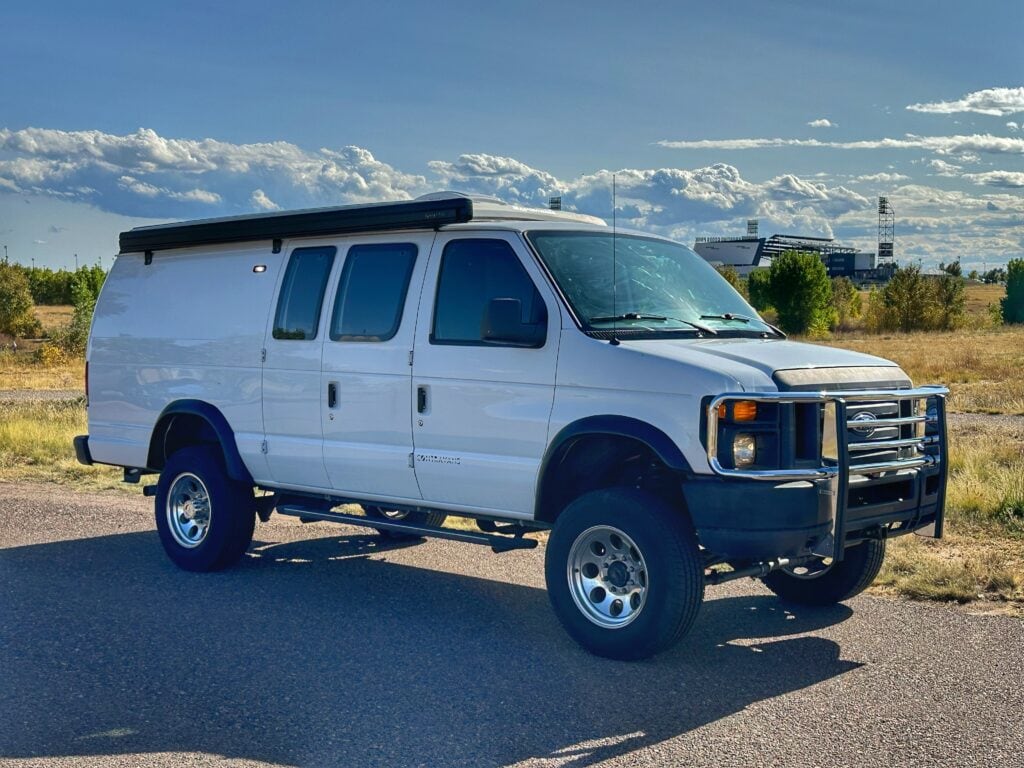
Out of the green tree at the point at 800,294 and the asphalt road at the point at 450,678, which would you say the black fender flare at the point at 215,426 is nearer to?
the asphalt road at the point at 450,678

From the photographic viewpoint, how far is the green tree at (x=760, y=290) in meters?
75.7

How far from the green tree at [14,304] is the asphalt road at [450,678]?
6096 cm

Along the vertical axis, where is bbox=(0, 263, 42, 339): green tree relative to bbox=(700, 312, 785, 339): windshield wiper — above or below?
above

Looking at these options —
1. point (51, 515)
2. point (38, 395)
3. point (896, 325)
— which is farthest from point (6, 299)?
point (51, 515)

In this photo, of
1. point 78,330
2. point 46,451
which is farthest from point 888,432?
point 78,330

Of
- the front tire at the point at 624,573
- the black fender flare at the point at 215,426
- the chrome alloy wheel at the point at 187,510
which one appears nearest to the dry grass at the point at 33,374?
the black fender flare at the point at 215,426

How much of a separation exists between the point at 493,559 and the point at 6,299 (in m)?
62.0

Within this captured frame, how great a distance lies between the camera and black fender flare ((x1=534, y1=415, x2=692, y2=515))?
5.85 m

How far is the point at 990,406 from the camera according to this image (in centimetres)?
2612

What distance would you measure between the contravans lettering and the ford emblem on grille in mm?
2204

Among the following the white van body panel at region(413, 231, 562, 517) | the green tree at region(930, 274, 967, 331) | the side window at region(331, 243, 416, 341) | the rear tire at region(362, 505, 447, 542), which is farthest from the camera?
the green tree at region(930, 274, 967, 331)

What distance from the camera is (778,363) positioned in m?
5.88

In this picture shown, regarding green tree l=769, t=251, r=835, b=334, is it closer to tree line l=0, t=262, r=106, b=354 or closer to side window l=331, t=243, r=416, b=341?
tree line l=0, t=262, r=106, b=354

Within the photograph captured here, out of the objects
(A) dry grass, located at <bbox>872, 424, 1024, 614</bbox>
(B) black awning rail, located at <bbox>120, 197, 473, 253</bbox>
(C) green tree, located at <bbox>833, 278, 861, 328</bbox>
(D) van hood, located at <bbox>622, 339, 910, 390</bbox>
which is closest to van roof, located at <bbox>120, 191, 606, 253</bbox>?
(B) black awning rail, located at <bbox>120, 197, 473, 253</bbox>
